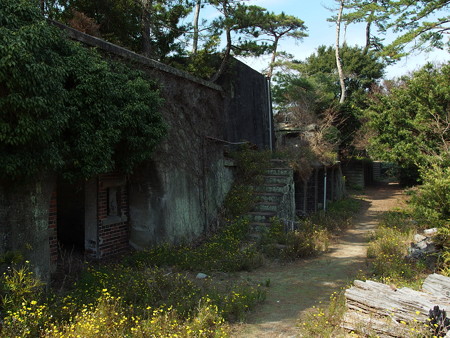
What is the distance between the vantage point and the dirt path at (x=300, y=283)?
17.6 feet

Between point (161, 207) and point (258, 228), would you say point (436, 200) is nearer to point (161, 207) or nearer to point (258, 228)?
point (258, 228)

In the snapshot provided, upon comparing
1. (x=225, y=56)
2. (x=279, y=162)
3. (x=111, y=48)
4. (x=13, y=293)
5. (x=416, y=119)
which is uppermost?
(x=225, y=56)

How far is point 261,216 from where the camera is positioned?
11078 mm

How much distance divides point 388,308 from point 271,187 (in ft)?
24.4

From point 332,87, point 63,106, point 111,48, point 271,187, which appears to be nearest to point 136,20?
point 111,48

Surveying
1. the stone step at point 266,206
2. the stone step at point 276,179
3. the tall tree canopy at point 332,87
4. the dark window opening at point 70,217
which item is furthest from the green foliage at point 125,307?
the tall tree canopy at point 332,87

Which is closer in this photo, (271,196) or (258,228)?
(258,228)

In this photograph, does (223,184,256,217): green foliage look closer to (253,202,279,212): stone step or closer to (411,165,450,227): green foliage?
(253,202,279,212): stone step

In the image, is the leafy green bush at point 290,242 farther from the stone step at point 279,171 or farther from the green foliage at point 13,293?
the green foliage at point 13,293

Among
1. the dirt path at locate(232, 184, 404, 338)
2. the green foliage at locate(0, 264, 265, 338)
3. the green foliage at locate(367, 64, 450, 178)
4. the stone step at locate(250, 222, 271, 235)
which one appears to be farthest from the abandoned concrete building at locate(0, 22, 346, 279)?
the green foliage at locate(367, 64, 450, 178)

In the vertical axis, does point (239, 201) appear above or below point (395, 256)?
above

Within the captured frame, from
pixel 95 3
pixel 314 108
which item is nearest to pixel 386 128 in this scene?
pixel 314 108

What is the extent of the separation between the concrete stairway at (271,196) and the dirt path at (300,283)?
192 centimetres

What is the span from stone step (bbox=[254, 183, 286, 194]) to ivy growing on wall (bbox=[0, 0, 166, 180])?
503cm
